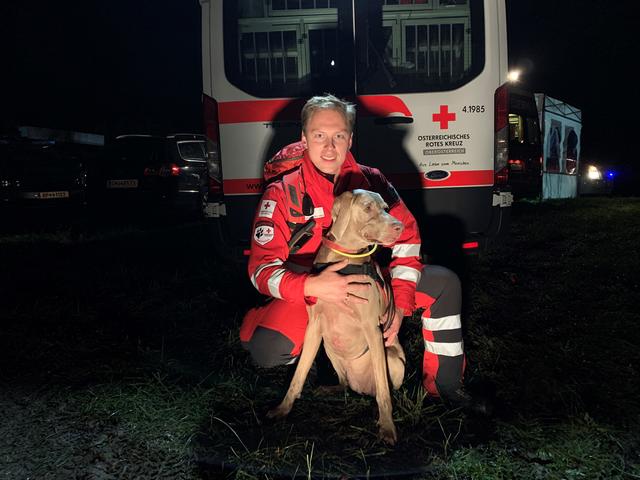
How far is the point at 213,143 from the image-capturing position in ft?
14.6

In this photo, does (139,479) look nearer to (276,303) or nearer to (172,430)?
(172,430)

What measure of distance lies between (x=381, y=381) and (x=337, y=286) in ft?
1.60

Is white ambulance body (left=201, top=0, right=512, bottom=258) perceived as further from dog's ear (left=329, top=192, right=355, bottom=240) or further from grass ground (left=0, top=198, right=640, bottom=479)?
dog's ear (left=329, top=192, right=355, bottom=240)

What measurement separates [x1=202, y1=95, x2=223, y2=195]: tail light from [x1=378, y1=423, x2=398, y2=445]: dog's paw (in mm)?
2805

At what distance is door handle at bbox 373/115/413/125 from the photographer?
432 cm

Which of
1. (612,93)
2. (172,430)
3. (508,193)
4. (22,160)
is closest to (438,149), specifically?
(508,193)

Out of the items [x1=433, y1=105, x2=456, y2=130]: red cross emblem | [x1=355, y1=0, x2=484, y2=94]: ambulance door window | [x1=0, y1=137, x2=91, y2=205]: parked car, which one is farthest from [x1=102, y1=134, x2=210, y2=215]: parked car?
[x1=433, y1=105, x2=456, y2=130]: red cross emblem

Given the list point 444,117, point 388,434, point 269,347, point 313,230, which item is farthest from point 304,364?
point 444,117

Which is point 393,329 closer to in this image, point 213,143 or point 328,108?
point 328,108

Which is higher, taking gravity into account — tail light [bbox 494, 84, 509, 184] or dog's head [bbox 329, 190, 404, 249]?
tail light [bbox 494, 84, 509, 184]

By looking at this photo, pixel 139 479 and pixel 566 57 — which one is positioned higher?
pixel 566 57

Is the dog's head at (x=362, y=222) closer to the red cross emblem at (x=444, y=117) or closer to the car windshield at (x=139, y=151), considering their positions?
the red cross emblem at (x=444, y=117)

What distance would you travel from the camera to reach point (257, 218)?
2.62 metres

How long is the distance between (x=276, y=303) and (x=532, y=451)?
1.49 m
